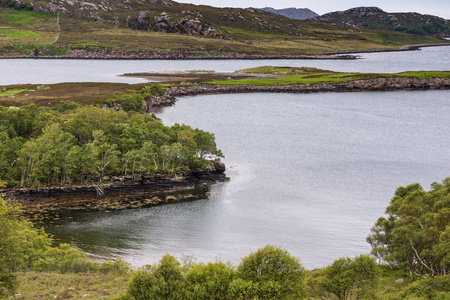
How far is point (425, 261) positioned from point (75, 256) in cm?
3622

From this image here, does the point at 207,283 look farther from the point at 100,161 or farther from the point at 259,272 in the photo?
the point at 100,161

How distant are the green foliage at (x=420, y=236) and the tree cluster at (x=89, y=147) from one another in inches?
1687

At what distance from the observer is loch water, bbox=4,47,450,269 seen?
57.9 m

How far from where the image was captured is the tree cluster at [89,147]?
7206 centimetres

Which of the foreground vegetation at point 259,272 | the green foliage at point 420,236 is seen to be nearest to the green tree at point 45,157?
the foreground vegetation at point 259,272

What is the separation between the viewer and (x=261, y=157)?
97.7m

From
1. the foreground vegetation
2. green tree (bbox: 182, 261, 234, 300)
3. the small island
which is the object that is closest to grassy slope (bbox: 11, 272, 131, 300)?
the foreground vegetation

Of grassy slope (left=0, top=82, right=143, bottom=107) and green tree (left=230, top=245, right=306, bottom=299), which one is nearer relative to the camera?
green tree (left=230, top=245, right=306, bottom=299)

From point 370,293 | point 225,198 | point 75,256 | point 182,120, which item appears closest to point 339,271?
point 370,293

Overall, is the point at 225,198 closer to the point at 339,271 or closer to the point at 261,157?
the point at 261,157

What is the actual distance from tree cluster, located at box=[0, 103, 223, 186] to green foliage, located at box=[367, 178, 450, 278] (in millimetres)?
42858

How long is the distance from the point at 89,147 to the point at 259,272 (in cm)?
5005

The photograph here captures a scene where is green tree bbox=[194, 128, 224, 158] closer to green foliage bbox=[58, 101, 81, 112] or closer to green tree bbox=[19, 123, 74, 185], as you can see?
green tree bbox=[19, 123, 74, 185]

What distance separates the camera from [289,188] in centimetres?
7900
